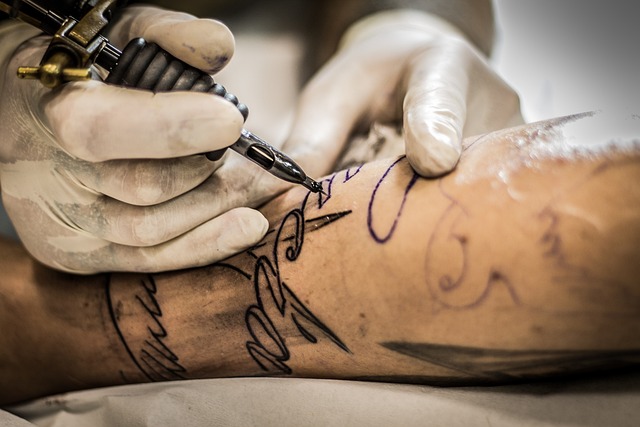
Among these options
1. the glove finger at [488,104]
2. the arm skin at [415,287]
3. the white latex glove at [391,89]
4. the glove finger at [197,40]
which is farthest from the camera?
the glove finger at [488,104]

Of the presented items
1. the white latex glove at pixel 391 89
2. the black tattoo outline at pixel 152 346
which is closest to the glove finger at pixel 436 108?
the white latex glove at pixel 391 89

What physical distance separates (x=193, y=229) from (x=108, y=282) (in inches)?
10.3

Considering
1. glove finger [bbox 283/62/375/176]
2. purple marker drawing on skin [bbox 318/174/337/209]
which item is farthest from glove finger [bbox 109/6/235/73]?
glove finger [bbox 283/62/375/176]

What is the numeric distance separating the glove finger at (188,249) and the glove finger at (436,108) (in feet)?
1.08

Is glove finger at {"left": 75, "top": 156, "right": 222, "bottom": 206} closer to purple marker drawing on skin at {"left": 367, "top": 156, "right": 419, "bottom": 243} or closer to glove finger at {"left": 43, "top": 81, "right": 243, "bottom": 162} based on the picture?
glove finger at {"left": 43, "top": 81, "right": 243, "bottom": 162}

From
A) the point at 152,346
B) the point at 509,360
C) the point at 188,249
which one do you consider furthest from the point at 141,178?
the point at 509,360

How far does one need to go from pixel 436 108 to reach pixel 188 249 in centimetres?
56

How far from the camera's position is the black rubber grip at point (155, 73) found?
0.94 metres

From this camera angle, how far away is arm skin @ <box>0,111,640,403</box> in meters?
0.83

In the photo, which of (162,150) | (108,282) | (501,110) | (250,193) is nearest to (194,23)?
(162,150)

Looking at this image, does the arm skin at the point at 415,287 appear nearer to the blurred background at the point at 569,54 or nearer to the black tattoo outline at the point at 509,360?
the black tattoo outline at the point at 509,360

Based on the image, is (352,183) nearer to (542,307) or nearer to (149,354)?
(542,307)

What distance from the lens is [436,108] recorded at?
41.8 inches

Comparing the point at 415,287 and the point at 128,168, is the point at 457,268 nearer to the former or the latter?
the point at 415,287
